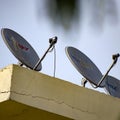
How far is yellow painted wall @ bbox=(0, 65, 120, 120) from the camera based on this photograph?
5977 mm

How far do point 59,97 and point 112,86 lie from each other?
2267mm

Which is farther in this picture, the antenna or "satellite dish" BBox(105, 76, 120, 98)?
"satellite dish" BBox(105, 76, 120, 98)

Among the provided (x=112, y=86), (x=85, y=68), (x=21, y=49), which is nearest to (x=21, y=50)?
(x=21, y=49)

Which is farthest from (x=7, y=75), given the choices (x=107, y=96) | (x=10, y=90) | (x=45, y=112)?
(x=107, y=96)

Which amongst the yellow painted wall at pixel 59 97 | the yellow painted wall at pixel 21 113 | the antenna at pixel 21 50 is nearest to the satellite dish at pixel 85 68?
the yellow painted wall at pixel 59 97

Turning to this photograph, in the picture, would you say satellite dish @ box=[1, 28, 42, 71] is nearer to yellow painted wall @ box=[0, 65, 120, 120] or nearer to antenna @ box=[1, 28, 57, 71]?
antenna @ box=[1, 28, 57, 71]

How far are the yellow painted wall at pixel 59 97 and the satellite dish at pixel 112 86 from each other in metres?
1.02

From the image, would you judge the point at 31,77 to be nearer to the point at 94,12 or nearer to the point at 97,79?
the point at 97,79

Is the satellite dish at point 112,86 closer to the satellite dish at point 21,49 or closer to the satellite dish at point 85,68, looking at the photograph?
the satellite dish at point 85,68

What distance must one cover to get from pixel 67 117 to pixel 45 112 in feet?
1.12

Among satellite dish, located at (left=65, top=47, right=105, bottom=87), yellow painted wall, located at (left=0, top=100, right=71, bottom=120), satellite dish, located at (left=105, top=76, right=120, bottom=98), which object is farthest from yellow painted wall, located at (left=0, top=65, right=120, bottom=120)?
satellite dish, located at (left=105, top=76, right=120, bottom=98)

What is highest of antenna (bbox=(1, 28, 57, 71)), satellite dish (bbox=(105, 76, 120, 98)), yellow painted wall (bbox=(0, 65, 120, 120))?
antenna (bbox=(1, 28, 57, 71))

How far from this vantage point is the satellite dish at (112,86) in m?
8.12

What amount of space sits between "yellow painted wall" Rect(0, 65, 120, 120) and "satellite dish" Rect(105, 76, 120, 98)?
102 centimetres
